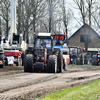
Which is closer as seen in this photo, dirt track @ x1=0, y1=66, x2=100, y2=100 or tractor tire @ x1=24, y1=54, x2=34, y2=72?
dirt track @ x1=0, y1=66, x2=100, y2=100

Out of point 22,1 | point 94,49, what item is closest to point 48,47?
point 22,1

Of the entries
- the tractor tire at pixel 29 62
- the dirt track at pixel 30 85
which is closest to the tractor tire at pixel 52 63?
the tractor tire at pixel 29 62

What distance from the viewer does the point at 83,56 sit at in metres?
35.1

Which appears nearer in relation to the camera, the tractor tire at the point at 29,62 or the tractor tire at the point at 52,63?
the tractor tire at the point at 52,63

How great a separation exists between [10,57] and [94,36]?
113ft

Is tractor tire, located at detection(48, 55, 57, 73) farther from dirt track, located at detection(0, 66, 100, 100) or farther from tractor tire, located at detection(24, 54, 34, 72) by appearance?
dirt track, located at detection(0, 66, 100, 100)

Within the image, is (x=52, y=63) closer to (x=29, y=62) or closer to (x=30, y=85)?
(x=29, y=62)

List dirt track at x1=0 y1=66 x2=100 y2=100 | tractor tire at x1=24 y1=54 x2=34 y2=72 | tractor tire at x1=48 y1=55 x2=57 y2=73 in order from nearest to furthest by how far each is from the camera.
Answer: dirt track at x1=0 y1=66 x2=100 y2=100 → tractor tire at x1=48 y1=55 x2=57 y2=73 → tractor tire at x1=24 y1=54 x2=34 y2=72

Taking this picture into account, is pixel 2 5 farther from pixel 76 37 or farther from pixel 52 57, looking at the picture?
pixel 52 57

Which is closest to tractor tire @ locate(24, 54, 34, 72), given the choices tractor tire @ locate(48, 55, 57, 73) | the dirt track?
tractor tire @ locate(48, 55, 57, 73)

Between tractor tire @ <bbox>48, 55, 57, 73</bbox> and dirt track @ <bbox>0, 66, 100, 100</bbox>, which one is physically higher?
tractor tire @ <bbox>48, 55, 57, 73</bbox>

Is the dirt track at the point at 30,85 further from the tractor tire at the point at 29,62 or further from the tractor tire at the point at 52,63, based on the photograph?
the tractor tire at the point at 29,62

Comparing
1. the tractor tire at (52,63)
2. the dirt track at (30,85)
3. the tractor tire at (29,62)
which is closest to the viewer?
the dirt track at (30,85)

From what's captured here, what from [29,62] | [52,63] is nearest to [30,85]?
[52,63]
